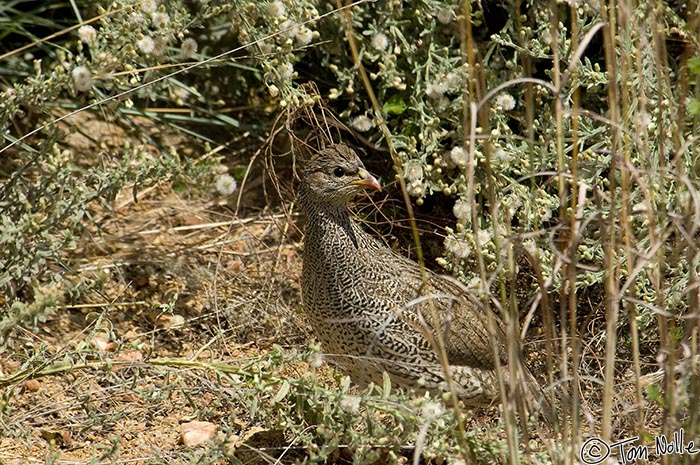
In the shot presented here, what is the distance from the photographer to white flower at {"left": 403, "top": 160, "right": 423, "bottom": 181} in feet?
13.8

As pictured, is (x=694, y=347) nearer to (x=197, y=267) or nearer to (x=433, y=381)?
→ (x=433, y=381)

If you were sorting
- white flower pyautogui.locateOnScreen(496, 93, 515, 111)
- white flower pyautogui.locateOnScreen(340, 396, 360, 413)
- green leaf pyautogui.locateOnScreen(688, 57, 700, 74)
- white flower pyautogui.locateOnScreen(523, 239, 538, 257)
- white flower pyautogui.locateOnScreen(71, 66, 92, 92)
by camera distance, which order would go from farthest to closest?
white flower pyautogui.locateOnScreen(496, 93, 515, 111) < white flower pyautogui.locateOnScreen(71, 66, 92, 92) < white flower pyautogui.locateOnScreen(523, 239, 538, 257) < white flower pyautogui.locateOnScreen(340, 396, 360, 413) < green leaf pyautogui.locateOnScreen(688, 57, 700, 74)

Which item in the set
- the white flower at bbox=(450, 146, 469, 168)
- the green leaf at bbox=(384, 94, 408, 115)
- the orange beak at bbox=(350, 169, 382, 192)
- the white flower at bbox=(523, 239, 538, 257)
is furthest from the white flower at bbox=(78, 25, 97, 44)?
the white flower at bbox=(523, 239, 538, 257)

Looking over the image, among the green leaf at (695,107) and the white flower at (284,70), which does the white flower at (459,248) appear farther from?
the green leaf at (695,107)

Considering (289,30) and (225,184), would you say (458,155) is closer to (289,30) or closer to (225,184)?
(289,30)

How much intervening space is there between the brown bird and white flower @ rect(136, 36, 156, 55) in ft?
2.56

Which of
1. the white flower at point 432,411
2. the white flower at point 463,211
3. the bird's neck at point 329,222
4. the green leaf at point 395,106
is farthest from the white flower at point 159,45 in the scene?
the white flower at point 432,411

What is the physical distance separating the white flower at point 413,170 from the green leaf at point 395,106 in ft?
1.13

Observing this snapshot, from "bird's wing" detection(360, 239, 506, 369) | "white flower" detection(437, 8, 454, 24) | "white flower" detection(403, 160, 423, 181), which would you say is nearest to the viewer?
"bird's wing" detection(360, 239, 506, 369)

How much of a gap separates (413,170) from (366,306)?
717 mm

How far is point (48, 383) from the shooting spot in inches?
164

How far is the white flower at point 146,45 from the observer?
12.8 ft

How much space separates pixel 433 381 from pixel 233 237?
5.85ft

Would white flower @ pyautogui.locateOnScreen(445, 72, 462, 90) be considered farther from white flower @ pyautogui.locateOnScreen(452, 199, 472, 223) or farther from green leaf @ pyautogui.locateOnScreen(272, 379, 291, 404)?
green leaf @ pyautogui.locateOnScreen(272, 379, 291, 404)
